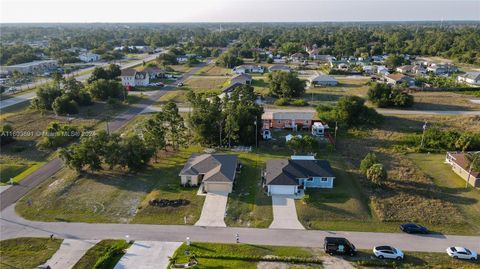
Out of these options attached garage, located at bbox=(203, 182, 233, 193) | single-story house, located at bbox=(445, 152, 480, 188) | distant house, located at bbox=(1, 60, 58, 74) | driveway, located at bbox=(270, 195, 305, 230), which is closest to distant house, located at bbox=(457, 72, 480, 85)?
single-story house, located at bbox=(445, 152, 480, 188)

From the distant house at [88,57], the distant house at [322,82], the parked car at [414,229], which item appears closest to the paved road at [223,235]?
the parked car at [414,229]

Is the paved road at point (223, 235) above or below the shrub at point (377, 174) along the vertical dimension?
below

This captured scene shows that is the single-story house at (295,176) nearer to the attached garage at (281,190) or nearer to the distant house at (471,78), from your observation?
the attached garage at (281,190)

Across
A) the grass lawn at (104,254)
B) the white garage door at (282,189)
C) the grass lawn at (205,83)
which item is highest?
the grass lawn at (205,83)

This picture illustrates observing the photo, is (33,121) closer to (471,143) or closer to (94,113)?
(94,113)

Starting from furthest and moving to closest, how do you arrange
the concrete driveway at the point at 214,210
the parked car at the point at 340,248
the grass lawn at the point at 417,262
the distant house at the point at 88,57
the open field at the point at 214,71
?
the distant house at the point at 88,57 < the open field at the point at 214,71 < the concrete driveway at the point at 214,210 < the parked car at the point at 340,248 < the grass lawn at the point at 417,262

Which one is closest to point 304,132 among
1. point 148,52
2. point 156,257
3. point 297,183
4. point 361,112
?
point 361,112
